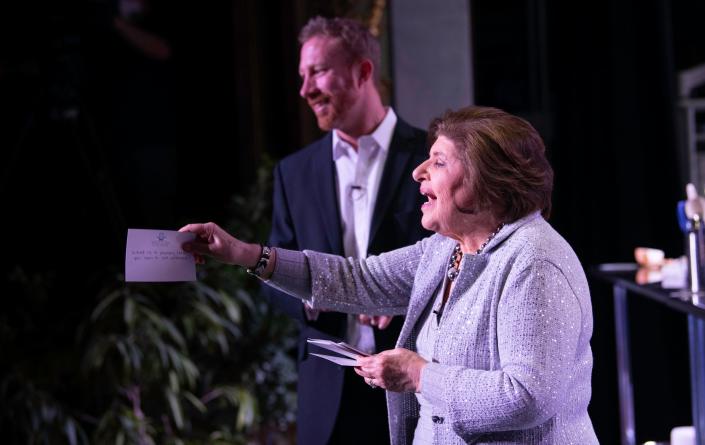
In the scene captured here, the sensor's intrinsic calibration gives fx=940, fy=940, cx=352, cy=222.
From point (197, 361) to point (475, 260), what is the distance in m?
2.76

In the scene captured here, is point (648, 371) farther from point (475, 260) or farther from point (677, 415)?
point (475, 260)

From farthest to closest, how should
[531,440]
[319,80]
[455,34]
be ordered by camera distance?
[455,34] → [319,80] → [531,440]

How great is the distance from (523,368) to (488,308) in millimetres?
155

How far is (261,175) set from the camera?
4512mm

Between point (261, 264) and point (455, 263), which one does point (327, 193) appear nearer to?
point (261, 264)

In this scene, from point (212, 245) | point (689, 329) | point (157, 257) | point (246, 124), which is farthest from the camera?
point (246, 124)

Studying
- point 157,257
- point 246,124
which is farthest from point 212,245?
point 246,124

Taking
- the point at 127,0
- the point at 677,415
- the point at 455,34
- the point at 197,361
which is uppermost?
the point at 127,0

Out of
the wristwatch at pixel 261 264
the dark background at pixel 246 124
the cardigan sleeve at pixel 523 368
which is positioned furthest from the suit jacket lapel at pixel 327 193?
the dark background at pixel 246 124

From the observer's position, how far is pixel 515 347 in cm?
160

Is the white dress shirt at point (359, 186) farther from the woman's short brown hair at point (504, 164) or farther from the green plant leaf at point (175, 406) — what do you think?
the green plant leaf at point (175, 406)

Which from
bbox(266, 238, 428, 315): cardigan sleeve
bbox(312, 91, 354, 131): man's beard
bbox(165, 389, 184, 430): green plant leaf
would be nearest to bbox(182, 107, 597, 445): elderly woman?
bbox(266, 238, 428, 315): cardigan sleeve

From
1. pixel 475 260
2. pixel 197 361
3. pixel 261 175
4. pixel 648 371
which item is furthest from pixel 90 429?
pixel 475 260

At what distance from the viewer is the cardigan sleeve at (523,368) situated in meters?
1.57
